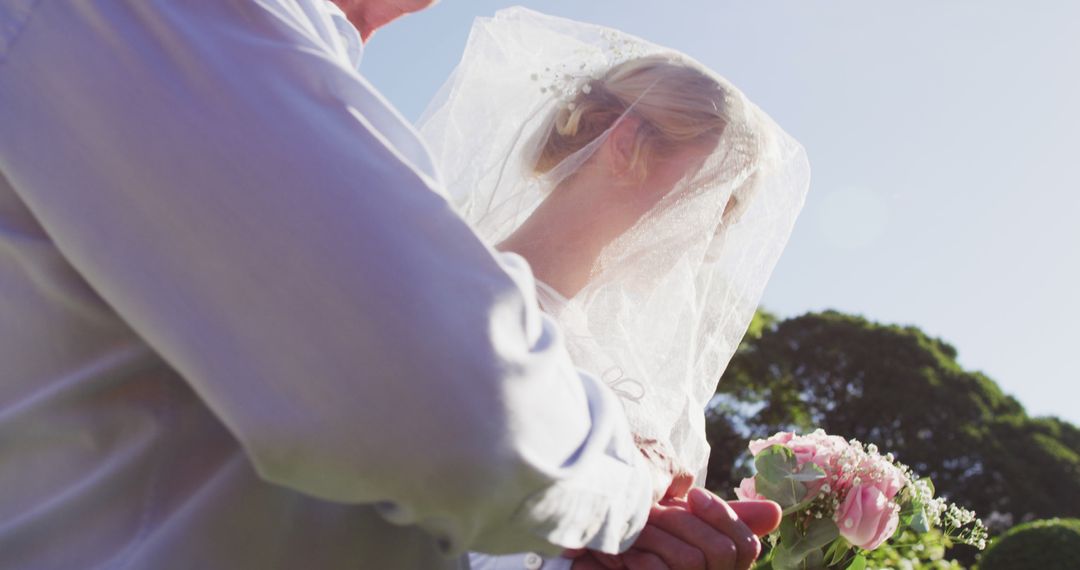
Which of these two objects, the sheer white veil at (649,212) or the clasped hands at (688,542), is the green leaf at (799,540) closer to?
the sheer white veil at (649,212)

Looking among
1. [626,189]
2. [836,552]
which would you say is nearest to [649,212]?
[626,189]

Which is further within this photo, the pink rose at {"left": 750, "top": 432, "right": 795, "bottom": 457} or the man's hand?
the pink rose at {"left": 750, "top": 432, "right": 795, "bottom": 457}

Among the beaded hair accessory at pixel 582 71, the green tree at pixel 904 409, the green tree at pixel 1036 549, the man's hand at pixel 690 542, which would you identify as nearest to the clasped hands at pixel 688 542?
the man's hand at pixel 690 542

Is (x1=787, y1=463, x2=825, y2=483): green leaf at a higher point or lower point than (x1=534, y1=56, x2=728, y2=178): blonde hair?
lower

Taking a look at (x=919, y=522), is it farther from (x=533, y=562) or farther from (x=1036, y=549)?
(x=1036, y=549)

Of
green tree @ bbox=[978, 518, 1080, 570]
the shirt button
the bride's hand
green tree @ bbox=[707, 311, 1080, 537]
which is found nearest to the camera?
the bride's hand

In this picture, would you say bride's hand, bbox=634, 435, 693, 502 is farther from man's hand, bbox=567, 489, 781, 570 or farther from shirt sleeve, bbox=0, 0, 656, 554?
shirt sleeve, bbox=0, 0, 656, 554

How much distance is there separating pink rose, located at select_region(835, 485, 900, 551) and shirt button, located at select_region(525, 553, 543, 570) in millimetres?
1744

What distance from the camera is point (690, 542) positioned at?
1.44 metres

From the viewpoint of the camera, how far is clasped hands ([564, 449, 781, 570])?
1.42 m

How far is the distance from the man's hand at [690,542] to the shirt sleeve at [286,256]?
1.90 feet

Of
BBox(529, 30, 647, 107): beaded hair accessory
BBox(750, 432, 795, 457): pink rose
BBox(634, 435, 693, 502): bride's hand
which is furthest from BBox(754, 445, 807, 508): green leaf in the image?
→ BBox(529, 30, 647, 107): beaded hair accessory

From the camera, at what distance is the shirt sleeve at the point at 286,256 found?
792 millimetres

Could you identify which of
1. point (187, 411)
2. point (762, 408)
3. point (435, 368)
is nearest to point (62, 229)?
point (187, 411)
